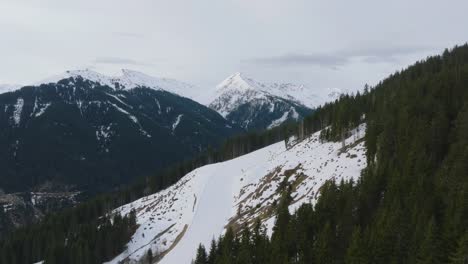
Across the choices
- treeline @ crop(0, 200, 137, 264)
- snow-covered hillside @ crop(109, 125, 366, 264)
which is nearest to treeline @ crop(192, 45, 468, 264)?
snow-covered hillside @ crop(109, 125, 366, 264)

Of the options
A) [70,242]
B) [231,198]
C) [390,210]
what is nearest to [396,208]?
[390,210]

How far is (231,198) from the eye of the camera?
9712cm

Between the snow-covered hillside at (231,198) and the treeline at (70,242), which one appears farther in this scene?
the treeline at (70,242)

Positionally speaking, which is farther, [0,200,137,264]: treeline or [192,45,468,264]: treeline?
[0,200,137,264]: treeline

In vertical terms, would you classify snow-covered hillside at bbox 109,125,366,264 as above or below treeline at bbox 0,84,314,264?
Result: above

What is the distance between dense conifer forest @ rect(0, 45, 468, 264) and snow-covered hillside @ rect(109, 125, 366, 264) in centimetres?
498

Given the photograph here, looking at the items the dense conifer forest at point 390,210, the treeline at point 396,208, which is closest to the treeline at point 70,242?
the dense conifer forest at point 390,210

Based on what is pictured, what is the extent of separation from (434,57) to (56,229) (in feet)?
429

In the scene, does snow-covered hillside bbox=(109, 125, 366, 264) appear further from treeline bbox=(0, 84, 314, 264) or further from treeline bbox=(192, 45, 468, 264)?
treeline bbox=(192, 45, 468, 264)

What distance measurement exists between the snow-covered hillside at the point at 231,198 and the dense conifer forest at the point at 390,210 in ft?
16.4

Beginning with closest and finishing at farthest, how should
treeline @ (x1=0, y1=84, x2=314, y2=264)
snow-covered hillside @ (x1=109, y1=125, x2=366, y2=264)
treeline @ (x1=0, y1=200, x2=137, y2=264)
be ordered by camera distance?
snow-covered hillside @ (x1=109, y1=125, x2=366, y2=264) → treeline @ (x1=0, y1=200, x2=137, y2=264) → treeline @ (x1=0, y1=84, x2=314, y2=264)

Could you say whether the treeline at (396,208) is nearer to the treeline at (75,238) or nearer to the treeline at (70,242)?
the treeline at (70,242)

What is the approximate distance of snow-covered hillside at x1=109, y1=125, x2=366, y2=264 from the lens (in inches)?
2891

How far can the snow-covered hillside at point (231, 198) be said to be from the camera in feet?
241
